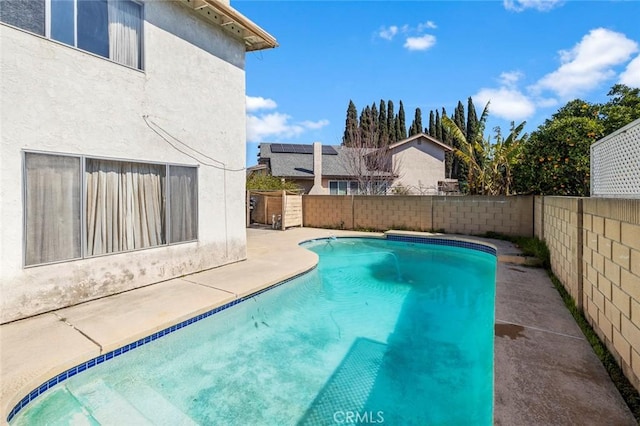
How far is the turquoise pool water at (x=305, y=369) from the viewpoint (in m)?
3.29

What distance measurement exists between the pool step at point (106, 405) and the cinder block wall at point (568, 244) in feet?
18.3

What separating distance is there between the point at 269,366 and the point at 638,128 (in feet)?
17.1

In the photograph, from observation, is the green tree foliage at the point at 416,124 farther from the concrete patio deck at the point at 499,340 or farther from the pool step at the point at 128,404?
the pool step at the point at 128,404

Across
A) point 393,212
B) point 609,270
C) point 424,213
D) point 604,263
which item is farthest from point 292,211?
point 609,270

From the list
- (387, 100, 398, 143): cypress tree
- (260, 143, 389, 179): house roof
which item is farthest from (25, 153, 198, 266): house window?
(387, 100, 398, 143): cypress tree

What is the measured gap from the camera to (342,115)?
39.8m

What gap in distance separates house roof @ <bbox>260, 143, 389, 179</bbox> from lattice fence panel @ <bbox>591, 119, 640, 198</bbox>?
66.1ft

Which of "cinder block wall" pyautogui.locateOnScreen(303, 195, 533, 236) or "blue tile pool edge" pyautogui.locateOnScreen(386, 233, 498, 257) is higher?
"cinder block wall" pyautogui.locateOnScreen(303, 195, 533, 236)

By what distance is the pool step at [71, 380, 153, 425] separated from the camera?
3170 millimetres

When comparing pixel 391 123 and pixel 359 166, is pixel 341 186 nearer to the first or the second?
pixel 359 166

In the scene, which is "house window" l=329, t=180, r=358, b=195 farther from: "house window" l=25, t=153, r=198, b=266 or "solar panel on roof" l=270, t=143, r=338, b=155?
"house window" l=25, t=153, r=198, b=266

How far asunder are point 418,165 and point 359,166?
665cm

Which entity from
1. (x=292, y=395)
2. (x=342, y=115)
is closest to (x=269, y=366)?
(x=292, y=395)

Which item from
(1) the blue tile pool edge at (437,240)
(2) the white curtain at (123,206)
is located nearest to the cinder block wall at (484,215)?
(1) the blue tile pool edge at (437,240)
